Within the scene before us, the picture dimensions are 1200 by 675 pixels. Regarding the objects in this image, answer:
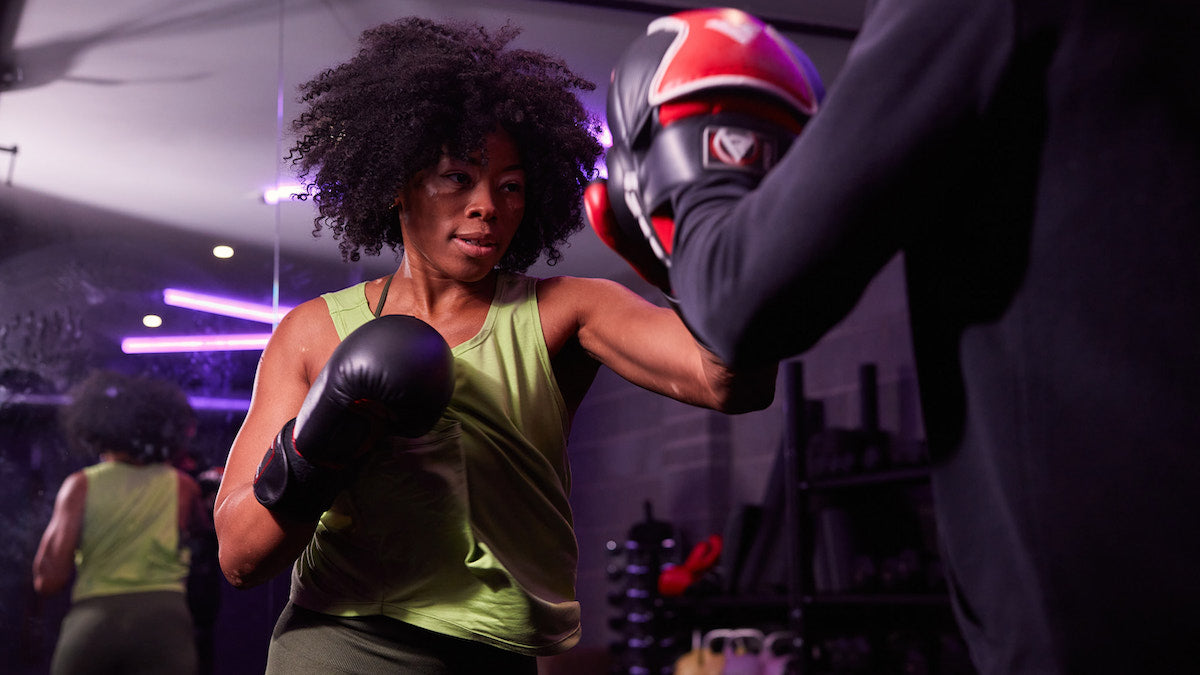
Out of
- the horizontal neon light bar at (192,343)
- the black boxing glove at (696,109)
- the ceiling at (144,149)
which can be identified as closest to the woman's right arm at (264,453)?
the black boxing glove at (696,109)

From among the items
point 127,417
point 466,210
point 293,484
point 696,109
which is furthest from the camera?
point 127,417

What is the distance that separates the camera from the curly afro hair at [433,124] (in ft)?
5.35

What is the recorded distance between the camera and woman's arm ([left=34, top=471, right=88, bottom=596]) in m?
2.74

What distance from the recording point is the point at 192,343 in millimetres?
2973

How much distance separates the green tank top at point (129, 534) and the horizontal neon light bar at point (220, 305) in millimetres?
476

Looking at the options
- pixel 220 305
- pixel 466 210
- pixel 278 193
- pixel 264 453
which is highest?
pixel 278 193

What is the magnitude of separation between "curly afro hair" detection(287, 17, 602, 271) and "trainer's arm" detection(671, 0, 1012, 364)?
96 centimetres

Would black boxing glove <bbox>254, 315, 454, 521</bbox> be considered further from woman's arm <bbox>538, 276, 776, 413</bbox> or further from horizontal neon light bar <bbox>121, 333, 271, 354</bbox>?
horizontal neon light bar <bbox>121, 333, 271, 354</bbox>

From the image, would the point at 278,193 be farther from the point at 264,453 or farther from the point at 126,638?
the point at 264,453

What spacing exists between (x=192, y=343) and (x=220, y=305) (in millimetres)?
138

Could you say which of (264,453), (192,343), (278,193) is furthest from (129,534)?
(264,453)

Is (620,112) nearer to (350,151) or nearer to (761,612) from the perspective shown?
(350,151)

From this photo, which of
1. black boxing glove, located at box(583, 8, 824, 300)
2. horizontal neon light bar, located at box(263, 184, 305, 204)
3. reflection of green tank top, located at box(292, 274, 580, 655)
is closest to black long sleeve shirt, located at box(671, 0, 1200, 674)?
black boxing glove, located at box(583, 8, 824, 300)

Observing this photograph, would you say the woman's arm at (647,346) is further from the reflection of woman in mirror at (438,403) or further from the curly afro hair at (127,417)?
the curly afro hair at (127,417)
